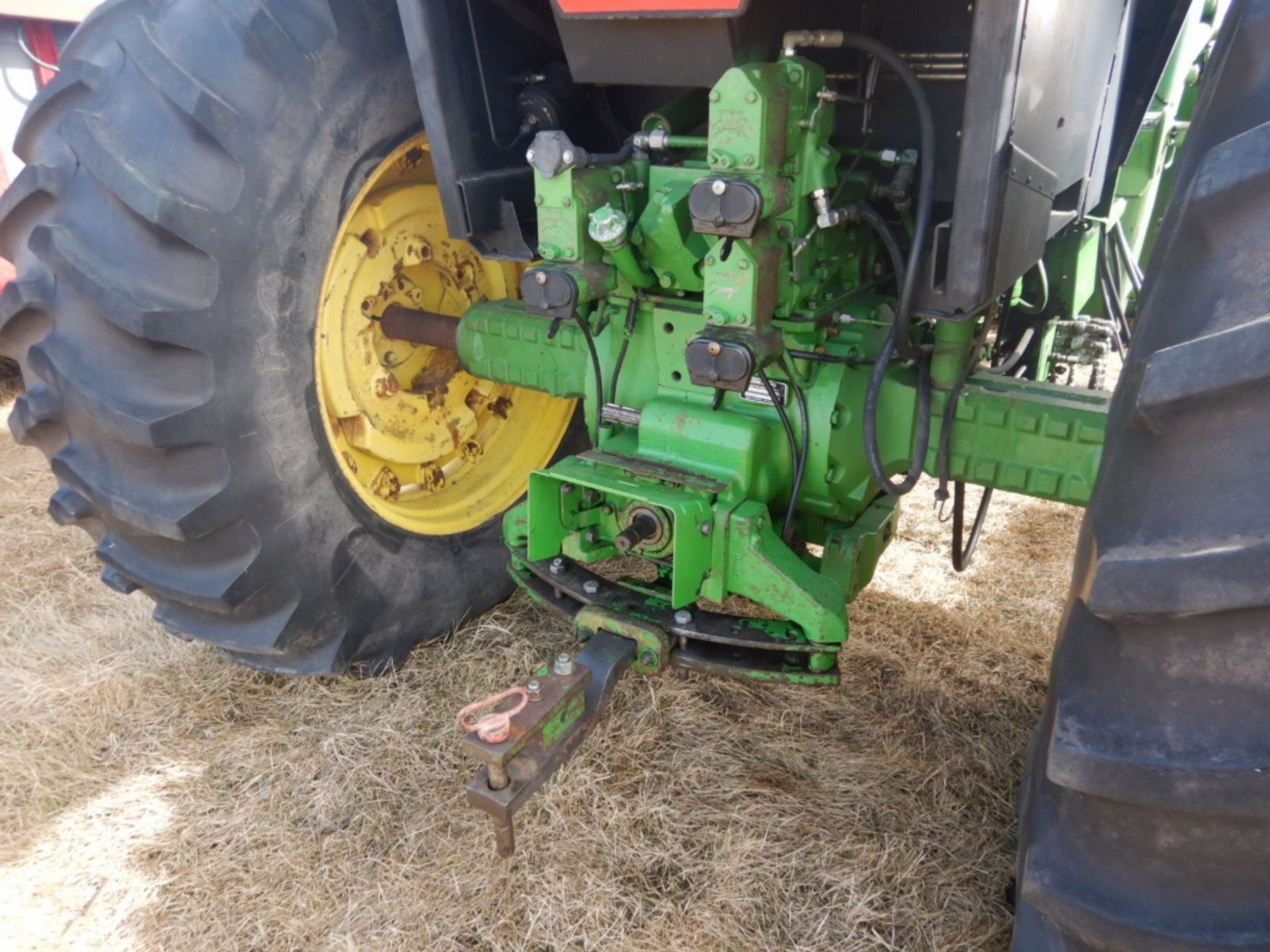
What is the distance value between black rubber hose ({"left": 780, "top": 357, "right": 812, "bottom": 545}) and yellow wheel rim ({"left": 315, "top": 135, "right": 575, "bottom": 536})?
82cm

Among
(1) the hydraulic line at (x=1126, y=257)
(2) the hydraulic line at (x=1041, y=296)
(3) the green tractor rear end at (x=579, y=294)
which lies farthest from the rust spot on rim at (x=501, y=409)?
(1) the hydraulic line at (x=1126, y=257)

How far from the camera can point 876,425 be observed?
5.16 ft

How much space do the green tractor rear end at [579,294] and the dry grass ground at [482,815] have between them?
0.77ft

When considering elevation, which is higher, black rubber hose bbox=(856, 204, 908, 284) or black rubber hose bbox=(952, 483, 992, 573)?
black rubber hose bbox=(856, 204, 908, 284)

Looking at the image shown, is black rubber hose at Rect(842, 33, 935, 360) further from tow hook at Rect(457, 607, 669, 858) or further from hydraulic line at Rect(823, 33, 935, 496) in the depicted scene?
tow hook at Rect(457, 607, 669, 858)

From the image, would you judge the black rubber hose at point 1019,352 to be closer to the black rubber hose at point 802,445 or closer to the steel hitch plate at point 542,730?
the black rubber hose at point 802,445

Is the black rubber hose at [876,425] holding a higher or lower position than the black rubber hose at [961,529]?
higher

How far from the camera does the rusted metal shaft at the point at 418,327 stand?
1.94m

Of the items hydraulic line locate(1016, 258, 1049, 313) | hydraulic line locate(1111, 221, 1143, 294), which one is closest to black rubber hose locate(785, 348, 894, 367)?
hydraulic line locate(1016, 258, 1049, 313)

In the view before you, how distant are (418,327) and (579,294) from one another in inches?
23.8

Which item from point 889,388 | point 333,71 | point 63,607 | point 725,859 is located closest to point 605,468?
point 889,388

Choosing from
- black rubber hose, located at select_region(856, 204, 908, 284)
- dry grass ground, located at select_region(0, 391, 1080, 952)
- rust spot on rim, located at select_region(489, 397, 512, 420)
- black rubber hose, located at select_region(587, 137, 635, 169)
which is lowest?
dry grass ground, located at select_region(0, 391, 1080, 952)

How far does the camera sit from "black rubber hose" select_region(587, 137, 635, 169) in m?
1.46

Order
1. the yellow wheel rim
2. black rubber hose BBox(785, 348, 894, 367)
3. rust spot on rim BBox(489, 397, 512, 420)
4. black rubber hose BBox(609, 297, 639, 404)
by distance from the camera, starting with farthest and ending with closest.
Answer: rust spot on rim BBox(489, 397, 512, 420) < the yellow wheel rim < black rubber hose BBox(609, 297, 639, 404) < black rubber hose BBox(785, 348, 894, 367)
